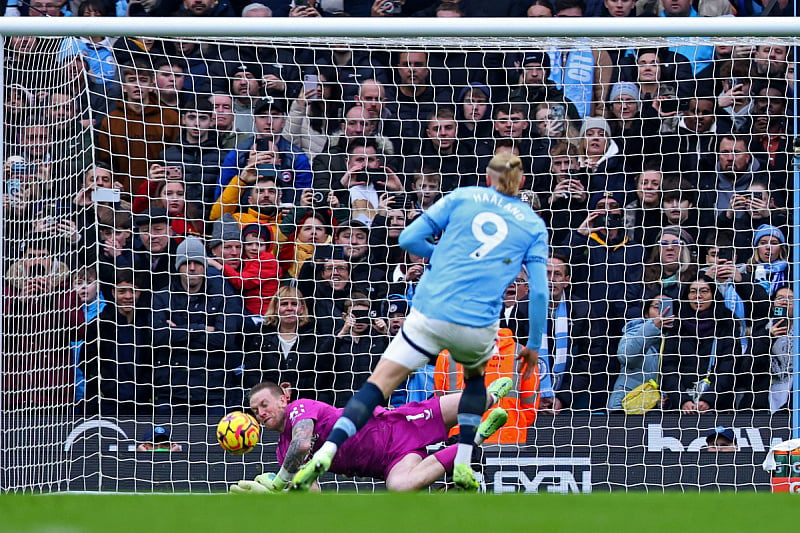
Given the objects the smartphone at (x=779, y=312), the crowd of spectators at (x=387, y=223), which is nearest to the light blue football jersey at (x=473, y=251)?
the crowd of spectators at (x=387, y=223)

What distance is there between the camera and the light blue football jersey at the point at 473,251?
5.15 metres

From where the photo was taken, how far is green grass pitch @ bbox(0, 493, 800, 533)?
9.55 feet

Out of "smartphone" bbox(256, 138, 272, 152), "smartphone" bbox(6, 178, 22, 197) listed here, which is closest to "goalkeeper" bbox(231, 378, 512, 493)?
"smartphone" bbox(6, 178, 22, 197)

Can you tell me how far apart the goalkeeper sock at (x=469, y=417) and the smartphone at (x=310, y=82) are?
3409 mm

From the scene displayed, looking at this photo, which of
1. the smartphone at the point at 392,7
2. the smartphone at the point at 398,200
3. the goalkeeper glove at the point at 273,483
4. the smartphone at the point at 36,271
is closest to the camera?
the goalkeeper glove at the point at 273,483

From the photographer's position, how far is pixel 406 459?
6613 mm

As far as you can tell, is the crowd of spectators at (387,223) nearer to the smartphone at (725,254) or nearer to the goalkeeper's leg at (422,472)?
the smartphone at (725,254)

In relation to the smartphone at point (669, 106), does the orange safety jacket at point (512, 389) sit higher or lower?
lower

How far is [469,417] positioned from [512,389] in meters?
2.31

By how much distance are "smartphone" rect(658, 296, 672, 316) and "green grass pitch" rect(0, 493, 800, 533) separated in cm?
447

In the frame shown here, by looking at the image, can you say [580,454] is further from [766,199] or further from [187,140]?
[187,140]

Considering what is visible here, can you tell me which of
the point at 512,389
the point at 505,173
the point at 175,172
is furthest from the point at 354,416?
the point at 175,172

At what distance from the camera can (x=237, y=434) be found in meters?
6.41

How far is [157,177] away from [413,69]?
199cm
